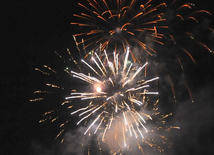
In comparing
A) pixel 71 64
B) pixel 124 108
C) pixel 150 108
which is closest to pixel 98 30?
pixel 71 64

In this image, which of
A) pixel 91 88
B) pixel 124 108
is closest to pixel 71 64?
pixel 91 88

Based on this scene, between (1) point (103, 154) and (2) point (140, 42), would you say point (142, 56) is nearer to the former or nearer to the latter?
(2) point (140, 42)

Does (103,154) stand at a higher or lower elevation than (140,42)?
lower

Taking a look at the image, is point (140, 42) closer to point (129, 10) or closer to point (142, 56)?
point (142, 56)

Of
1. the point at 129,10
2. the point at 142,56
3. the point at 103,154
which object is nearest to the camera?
the point at 129,10

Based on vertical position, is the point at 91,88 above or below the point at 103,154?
above

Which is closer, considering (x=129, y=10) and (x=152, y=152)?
(x=129, y=10)

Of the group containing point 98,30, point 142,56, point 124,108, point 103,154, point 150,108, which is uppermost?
point 98,30

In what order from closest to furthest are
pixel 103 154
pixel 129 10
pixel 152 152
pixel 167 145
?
pixel 129 10 < pixel 103 154 < pixel 152 152 < pixel 167 145

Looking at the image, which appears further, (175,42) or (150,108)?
(150,108)
